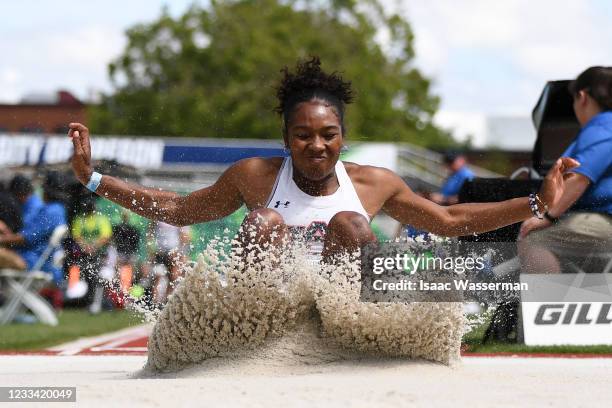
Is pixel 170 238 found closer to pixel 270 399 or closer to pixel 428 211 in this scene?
pixel 428 211

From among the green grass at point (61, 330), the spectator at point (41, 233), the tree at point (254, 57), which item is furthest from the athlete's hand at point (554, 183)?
the tree at point (254, 57)

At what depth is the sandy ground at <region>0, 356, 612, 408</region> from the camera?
11.6 feet

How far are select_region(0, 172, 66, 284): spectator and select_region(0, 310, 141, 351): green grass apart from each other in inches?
28.2

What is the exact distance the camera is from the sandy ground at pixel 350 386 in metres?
3.54

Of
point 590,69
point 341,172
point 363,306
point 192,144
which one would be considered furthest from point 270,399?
point 192,144

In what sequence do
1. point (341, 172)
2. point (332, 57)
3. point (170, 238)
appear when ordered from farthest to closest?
point (332, 57)
point (170, 238)
point (341, 172)

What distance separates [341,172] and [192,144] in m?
9.39

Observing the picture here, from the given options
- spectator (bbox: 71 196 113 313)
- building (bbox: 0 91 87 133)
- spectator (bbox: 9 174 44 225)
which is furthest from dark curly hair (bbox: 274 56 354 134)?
spectator (bbox: 9 174 44 225)

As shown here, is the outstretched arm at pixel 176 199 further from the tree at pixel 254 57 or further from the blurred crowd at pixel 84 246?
the tree at pixel 254 57

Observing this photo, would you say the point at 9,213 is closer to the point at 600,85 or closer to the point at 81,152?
the point at 81,152

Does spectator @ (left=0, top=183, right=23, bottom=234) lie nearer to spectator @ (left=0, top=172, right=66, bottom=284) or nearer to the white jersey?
spectator @ (left=0, top=172, right=66, bottom=284)

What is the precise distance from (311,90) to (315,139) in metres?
0.32

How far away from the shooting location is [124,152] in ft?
32.7

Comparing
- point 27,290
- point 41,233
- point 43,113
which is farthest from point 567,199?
point 43,113
